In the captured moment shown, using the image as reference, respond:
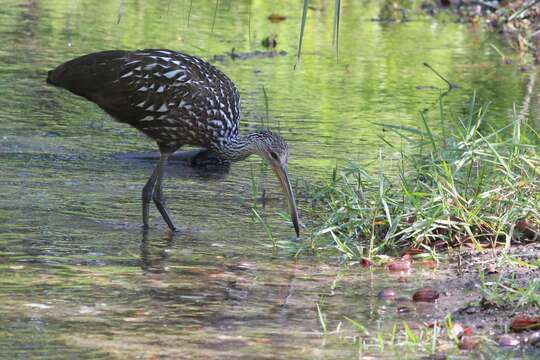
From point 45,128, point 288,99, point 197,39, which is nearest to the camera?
point 45,128

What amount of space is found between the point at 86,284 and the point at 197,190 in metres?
2.70

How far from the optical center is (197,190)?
29.5 ft

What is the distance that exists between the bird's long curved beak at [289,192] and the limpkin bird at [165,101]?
0.5 inches

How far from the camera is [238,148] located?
830 cm

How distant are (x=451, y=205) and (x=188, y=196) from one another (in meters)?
2.30

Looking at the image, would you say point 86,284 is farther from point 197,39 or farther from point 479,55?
point 479,55

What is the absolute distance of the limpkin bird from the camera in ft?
26.6

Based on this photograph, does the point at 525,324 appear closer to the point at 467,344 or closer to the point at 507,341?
the point at 507,341

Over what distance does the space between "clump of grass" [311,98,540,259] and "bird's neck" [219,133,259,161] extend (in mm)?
713

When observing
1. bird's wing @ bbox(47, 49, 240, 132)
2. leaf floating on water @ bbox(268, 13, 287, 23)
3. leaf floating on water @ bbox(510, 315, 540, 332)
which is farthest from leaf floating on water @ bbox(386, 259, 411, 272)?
leaf floating on water @ bbox(268, 13, 287, 23)

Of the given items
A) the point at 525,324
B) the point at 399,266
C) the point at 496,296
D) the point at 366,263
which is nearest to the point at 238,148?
the point at 366,263

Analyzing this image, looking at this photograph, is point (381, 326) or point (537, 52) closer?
point (381, 326)

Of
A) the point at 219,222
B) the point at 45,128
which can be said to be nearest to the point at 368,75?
the point at 45,128

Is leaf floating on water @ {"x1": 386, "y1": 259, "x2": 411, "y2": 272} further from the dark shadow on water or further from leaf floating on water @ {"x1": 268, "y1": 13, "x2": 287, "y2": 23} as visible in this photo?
leaf floating on water @ {"x1": 268, "y1": 13, "x2": 287, "y2": 23}
